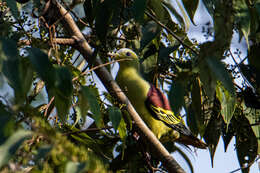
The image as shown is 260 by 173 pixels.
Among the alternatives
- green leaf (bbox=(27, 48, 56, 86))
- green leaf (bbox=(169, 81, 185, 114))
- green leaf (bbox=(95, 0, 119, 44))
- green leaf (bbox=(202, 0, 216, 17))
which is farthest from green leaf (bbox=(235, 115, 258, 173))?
green leaf (bbox=(27, 48, 56, 86))

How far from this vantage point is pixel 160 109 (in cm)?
288

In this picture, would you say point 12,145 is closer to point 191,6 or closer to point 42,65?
point 42,65

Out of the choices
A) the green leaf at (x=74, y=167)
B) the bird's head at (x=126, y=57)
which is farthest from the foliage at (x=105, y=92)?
the bird's head at (x=126, y=57)

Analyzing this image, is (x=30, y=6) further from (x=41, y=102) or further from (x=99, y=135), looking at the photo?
(x=99, y=135)

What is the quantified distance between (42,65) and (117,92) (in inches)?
28.7

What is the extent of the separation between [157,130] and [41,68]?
1.95 metres

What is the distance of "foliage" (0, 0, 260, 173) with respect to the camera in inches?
38.8

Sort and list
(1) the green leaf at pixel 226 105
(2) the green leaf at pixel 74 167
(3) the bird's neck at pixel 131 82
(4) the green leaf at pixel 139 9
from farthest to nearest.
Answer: (3) the bird's neck at pixel 131 82 < (1) the green leaf at pixel 226 105 < (4) the green leaf at pixel 139 9 < (2) the green leaf at pixel 74 167

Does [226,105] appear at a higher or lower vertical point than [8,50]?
lower

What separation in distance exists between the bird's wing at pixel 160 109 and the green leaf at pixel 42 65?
1.70 m

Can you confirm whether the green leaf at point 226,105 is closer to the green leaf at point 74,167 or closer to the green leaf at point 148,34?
the green leaf at point 148,34

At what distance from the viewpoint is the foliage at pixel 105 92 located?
0.98 meters

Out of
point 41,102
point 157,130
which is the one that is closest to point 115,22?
point 41,102

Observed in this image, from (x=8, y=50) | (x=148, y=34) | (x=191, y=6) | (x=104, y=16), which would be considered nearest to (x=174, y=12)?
(x=191, y=6)
